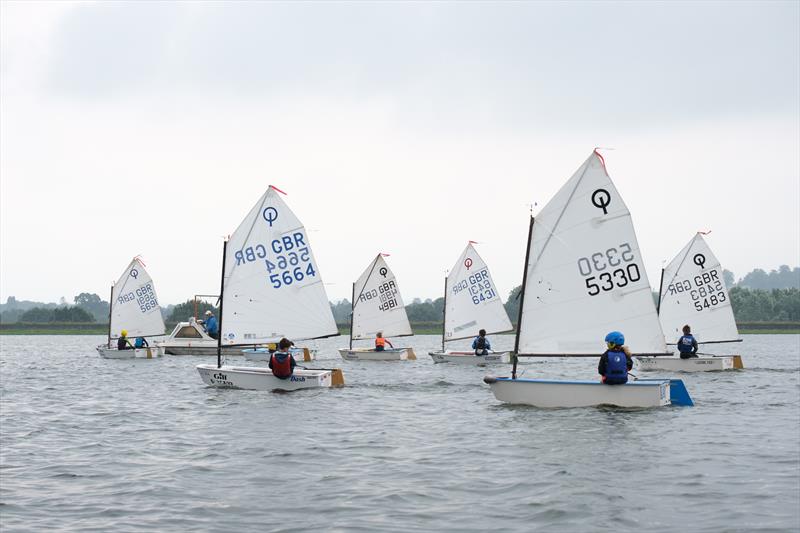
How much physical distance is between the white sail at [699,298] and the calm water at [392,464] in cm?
1672

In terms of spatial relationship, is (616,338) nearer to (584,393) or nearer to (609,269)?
(584,393)

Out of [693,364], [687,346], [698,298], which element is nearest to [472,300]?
[698,298]

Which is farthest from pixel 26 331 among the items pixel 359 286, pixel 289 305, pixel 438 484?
pixel 438 484

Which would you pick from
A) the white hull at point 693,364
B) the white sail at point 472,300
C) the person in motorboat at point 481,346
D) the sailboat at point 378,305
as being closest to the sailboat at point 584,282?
the white hull at point 693,364

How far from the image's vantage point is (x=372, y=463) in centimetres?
1788

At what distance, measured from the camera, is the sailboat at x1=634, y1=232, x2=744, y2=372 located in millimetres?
47812

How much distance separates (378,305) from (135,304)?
19858 mm

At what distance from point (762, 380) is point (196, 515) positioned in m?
30.8

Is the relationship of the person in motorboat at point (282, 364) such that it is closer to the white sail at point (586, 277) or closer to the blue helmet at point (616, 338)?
the white sail at point (586, 277)

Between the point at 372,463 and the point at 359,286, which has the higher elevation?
the point at 359,286

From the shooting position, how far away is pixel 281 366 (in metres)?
30.0

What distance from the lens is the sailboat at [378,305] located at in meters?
58.6

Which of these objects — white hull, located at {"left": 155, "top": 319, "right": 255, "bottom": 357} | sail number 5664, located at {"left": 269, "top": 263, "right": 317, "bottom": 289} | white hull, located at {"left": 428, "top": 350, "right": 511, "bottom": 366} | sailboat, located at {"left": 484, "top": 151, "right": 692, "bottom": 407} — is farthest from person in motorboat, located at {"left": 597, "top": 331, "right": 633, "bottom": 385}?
white hull, located at {"left": 155, "top": 319, "right": 255, "bottom": 357}

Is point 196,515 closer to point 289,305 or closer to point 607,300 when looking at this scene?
point 607,300
